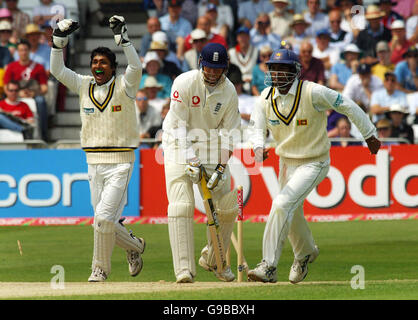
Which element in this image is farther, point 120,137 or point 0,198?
point 0,198

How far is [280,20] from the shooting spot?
71.2 ft

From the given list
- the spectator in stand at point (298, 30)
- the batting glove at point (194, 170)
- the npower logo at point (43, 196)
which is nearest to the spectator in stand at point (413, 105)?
the spectator in stand at point (298, 30)

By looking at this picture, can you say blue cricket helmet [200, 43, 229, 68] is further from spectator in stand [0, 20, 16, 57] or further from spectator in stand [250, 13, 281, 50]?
spectator in stand [0, 20, 16, 57]

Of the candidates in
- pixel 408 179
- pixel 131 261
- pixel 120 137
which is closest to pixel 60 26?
pixel 120 137

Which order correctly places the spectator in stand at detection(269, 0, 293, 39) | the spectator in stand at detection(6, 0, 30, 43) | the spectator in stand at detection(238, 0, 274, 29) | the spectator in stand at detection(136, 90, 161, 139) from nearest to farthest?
the spectator in stand at detection(136, 90, 161, 139), the spectator in stand at detection(269, 0, 293, 39), the spectator in stand at detection(6, 0, 30, 43), the spectator in stand at detection(238, 0, 274, 29)

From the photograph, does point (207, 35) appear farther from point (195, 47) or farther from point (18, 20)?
point (18, 20)

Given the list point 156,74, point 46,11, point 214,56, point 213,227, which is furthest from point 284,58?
point 46,11

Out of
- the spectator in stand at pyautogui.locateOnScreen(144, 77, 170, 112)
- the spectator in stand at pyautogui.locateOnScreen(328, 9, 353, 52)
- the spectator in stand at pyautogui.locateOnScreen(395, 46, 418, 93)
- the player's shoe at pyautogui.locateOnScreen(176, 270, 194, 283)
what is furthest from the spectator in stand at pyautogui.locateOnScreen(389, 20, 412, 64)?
the player's shoe at pyautogui.locateOnScreen(176, 270, 194, 283)

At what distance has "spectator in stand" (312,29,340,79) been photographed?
2091 centimetres

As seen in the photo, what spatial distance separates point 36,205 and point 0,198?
0.62 meters

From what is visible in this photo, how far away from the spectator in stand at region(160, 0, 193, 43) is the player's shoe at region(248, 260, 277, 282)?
40.2 feet

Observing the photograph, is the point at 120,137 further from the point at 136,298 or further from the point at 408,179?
the point at 408,179

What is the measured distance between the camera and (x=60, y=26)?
10.8 metres

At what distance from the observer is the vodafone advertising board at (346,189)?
675 inches
